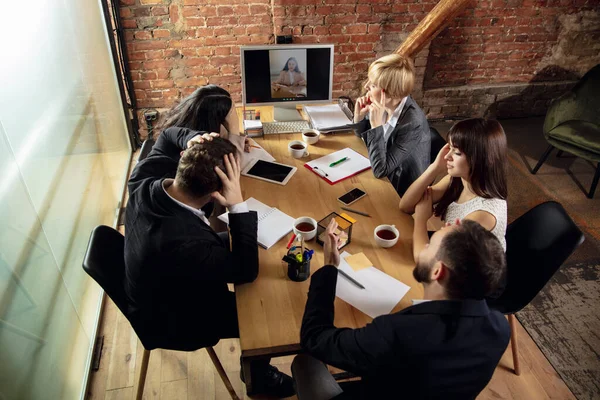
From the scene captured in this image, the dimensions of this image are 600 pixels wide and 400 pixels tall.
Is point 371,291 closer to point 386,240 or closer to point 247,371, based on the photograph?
point 386,240

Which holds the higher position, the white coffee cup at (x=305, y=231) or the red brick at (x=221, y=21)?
the red brick at (x=221, y=21)

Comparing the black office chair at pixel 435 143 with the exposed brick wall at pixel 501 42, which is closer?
the black office chair at pixel 435 143

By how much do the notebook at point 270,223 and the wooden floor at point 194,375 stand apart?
78cm

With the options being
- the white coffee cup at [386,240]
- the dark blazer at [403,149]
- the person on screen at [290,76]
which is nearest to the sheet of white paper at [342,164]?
the dark blazer at [403,149]

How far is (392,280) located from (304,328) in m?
0.48

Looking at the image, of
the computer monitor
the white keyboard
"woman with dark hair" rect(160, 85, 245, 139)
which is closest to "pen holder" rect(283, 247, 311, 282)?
"woman with dark hair" rect(160, 85, 245, 139)

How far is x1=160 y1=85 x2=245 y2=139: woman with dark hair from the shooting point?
7.75ft

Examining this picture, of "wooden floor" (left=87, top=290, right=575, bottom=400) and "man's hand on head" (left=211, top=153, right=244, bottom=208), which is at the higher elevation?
"man's hand on head" (left=211, top=153, right=244, bottom=208)

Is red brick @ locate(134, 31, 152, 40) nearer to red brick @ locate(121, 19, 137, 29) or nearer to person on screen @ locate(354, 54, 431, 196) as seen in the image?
red brick @ locate(121, 19, 137, 29)

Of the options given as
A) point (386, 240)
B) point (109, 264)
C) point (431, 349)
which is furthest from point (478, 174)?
point (109, 264)

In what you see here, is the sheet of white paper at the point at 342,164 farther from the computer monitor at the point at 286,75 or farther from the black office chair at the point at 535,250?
the black office chair at the point at 535,250

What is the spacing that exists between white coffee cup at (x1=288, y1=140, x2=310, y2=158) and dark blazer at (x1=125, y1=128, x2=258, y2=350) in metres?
0.87

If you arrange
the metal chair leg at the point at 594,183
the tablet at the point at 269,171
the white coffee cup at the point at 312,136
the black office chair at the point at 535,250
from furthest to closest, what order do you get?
the metal chair leg at the point at 594,183, the white coffee cup at the point at 312,136, the tablet at the point at 269,171, the black office chair at the point at 535,250

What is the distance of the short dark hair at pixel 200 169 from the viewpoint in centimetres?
158
